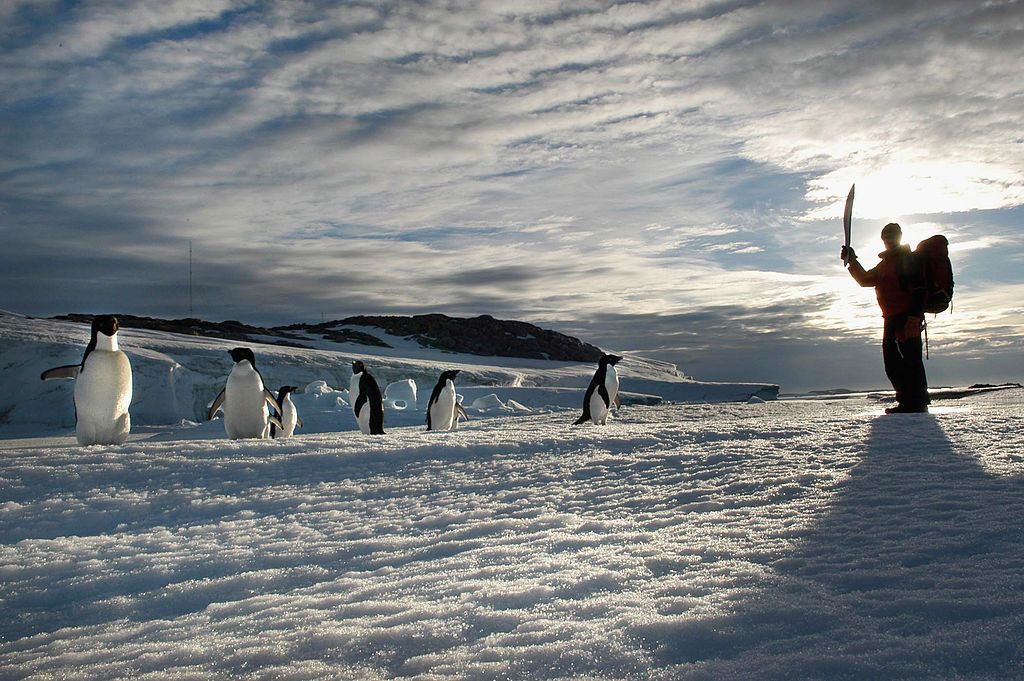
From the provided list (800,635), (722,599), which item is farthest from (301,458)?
(800,635)

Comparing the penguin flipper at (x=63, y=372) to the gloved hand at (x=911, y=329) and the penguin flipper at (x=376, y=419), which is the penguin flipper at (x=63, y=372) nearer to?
the penguin flipper at (x=376, y=419)

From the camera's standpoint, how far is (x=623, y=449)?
411cm

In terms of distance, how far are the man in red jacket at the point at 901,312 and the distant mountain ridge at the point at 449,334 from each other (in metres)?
24.5

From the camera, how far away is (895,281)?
281 inches

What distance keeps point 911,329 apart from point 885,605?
21.4 feet

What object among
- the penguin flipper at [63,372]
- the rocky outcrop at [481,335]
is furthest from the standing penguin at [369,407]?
the rocky outcrop at [481,335]

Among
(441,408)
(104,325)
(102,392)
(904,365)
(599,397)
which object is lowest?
(441,408)

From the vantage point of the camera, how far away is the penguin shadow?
130 cm

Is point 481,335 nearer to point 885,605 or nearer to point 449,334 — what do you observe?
point 449,334

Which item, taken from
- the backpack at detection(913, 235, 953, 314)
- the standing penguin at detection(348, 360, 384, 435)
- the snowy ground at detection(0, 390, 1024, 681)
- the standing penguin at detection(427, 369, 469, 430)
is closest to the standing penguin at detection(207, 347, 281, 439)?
the standing penguin at detection(348, 360, 384, 435)

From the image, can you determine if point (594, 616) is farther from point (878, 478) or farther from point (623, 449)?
point (623, 449)

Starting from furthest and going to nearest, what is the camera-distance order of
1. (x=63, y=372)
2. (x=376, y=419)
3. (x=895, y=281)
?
(x=376, y=419) → (x=895, y=281) → (x=63, y=372)

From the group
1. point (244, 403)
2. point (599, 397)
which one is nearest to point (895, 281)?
point (599, 397)

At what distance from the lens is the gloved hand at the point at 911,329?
7.16 meters
